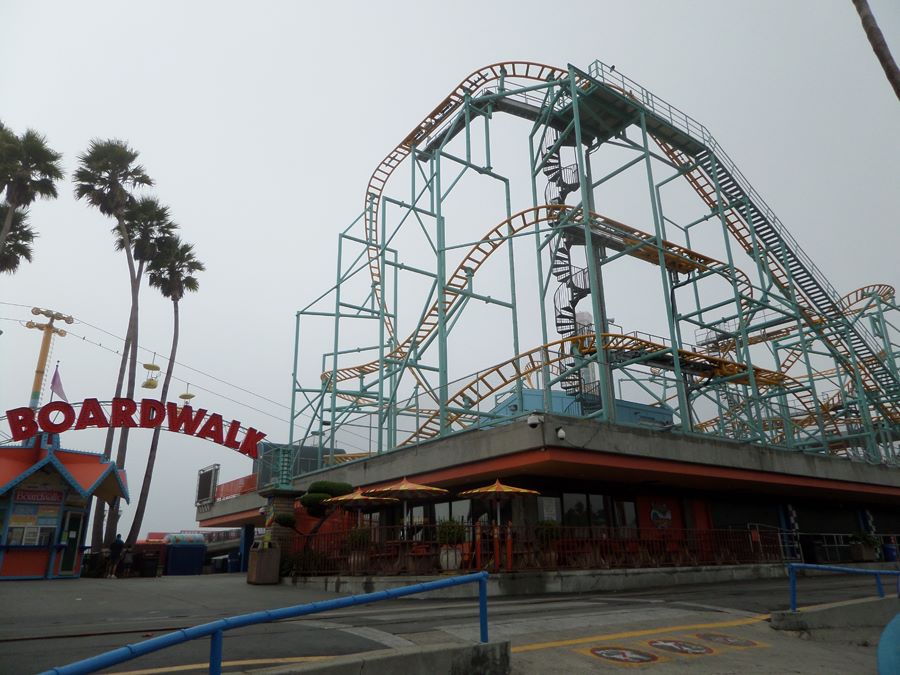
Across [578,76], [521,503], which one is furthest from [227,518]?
[578,76]

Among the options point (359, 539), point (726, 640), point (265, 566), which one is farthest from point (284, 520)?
point (726, 640)

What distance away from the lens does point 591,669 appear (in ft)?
20.5

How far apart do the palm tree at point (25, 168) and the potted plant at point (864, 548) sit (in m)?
36.4

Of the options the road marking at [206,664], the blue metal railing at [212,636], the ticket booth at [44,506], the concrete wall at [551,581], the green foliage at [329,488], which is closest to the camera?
the blue metal railing at [212,636]

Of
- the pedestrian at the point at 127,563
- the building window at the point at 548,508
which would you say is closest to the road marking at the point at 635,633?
the building window at the point at 548,508

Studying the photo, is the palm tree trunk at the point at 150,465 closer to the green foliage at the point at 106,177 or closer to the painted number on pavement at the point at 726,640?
the green foliage at the point at 106,177

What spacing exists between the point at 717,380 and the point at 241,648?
2123cm

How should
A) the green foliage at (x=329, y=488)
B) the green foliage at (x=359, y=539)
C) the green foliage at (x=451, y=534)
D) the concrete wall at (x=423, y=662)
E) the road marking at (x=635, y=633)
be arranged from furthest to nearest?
the green foliage at (x=329, y=488) → the green foliage at (x=359, y=539) → the green foliage at (x=451, y=534) → the road marking at (x=635, y=633) → the concrete wall at (x=423, y=662)

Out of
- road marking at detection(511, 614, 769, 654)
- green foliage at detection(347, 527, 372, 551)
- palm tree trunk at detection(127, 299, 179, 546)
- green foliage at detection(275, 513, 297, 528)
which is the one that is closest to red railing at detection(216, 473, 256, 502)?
palm tree trunk at detection(127, 299, 179, 546)

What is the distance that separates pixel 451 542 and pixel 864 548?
20.9m

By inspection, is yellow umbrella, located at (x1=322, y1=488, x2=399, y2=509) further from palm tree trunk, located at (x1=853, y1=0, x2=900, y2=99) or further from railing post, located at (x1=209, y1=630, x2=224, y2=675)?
palm tree trunk, located at (x1=853, y1=0, x2=900, y2=99)

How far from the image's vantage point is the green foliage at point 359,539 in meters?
16.4

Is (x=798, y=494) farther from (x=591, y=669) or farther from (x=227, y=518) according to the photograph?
(x=227, y=518)

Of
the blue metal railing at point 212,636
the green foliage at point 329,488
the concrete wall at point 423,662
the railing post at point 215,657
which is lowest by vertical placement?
the concrete wall at point 423,662
